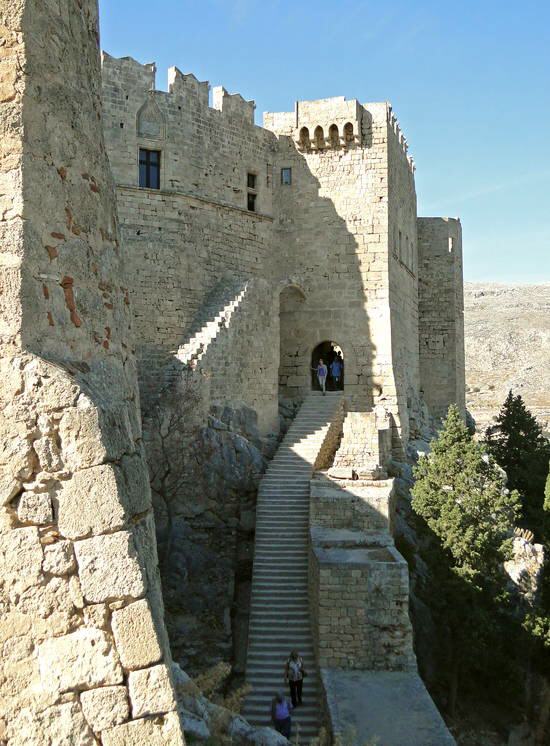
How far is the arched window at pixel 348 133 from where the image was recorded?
22.5 m

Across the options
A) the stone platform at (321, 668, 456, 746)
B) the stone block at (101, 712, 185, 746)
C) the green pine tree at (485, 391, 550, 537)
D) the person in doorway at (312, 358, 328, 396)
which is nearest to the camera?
the stone block at (101, 712, 185, 746)

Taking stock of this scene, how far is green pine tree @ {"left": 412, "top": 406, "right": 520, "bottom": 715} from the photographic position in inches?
640

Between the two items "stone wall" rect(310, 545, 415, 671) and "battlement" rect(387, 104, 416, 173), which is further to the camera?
"battlement" rect(387, 104, 416, 173)

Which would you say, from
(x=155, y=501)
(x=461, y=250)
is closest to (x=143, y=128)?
(x=155, y=501)

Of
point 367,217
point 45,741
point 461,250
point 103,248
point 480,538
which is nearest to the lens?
point 45,741

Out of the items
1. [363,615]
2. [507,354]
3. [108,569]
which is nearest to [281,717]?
[363,615]

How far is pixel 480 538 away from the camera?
660 inches

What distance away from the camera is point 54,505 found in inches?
131

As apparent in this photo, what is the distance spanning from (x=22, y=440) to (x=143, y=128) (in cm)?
1809

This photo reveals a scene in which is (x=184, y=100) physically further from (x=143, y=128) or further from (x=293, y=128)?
(x=293, y=128)

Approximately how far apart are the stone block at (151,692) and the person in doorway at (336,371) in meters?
19.9

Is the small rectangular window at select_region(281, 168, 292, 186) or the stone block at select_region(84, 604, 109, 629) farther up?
the small rectangular window at select_region(281, 168, 292, 186)

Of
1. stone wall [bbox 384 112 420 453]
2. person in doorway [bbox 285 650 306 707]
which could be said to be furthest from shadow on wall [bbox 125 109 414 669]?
person in doorway [bbox 285 650 306 707]

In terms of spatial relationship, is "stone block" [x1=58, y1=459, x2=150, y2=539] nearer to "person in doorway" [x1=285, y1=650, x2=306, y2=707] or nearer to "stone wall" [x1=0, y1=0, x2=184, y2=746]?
"stone wall" [x1=0, y1=0, x2=184, y2=746]
